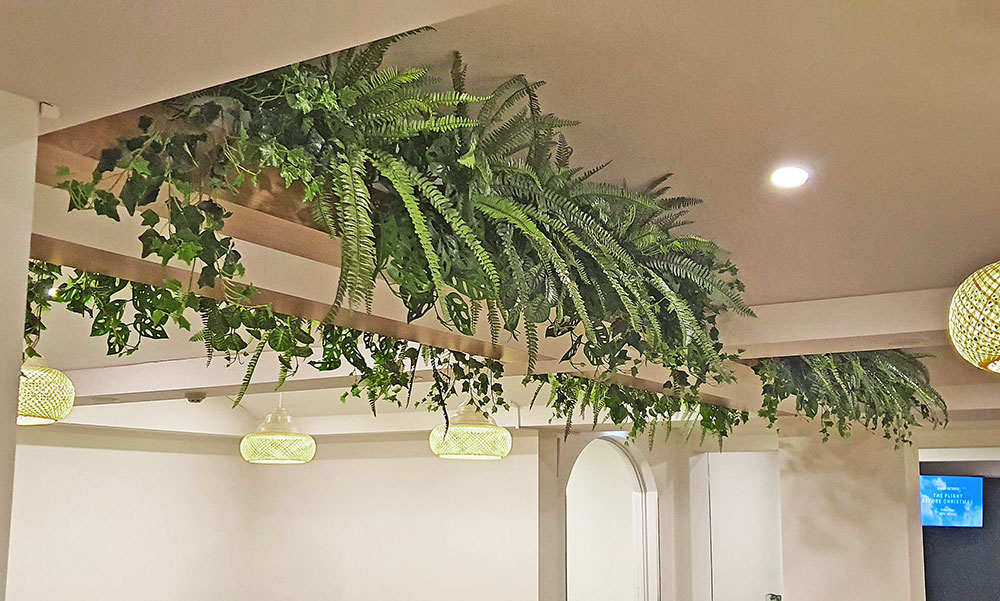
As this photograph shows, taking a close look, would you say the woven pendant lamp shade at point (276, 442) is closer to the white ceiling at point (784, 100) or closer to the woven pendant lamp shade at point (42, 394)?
the woven pendant lamp shade at point (42, 394)

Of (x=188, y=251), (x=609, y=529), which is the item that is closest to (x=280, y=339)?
(x=188, y=251)

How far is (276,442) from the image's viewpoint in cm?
612

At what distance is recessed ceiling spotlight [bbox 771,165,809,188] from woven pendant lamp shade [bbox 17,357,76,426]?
10.6 ft

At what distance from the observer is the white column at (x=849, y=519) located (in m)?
5.93

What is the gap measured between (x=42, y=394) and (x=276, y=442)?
73.8 inches

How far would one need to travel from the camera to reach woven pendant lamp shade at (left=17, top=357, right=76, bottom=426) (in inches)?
170

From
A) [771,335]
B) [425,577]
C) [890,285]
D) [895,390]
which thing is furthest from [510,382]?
[890,285]

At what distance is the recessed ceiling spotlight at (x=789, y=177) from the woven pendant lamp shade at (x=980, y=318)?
1.67ft

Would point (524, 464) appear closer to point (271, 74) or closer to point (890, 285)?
point (890, 285)

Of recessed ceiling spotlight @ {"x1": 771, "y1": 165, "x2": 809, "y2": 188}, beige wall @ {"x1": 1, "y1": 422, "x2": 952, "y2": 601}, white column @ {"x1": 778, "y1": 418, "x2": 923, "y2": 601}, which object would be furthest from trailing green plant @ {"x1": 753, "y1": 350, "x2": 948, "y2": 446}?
recessed ceiling spotlight @ {"x1": 771, "y1": 165, "x2": 809, "y2": 188}

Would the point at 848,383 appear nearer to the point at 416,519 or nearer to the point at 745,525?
the point at 416,519

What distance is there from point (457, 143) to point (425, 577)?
6511 mm

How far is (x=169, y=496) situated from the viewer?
25.3ft

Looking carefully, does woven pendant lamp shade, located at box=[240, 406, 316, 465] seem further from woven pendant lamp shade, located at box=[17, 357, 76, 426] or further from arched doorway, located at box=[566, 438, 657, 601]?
arched doorway, located at box=[566, 438, 657, 601]
